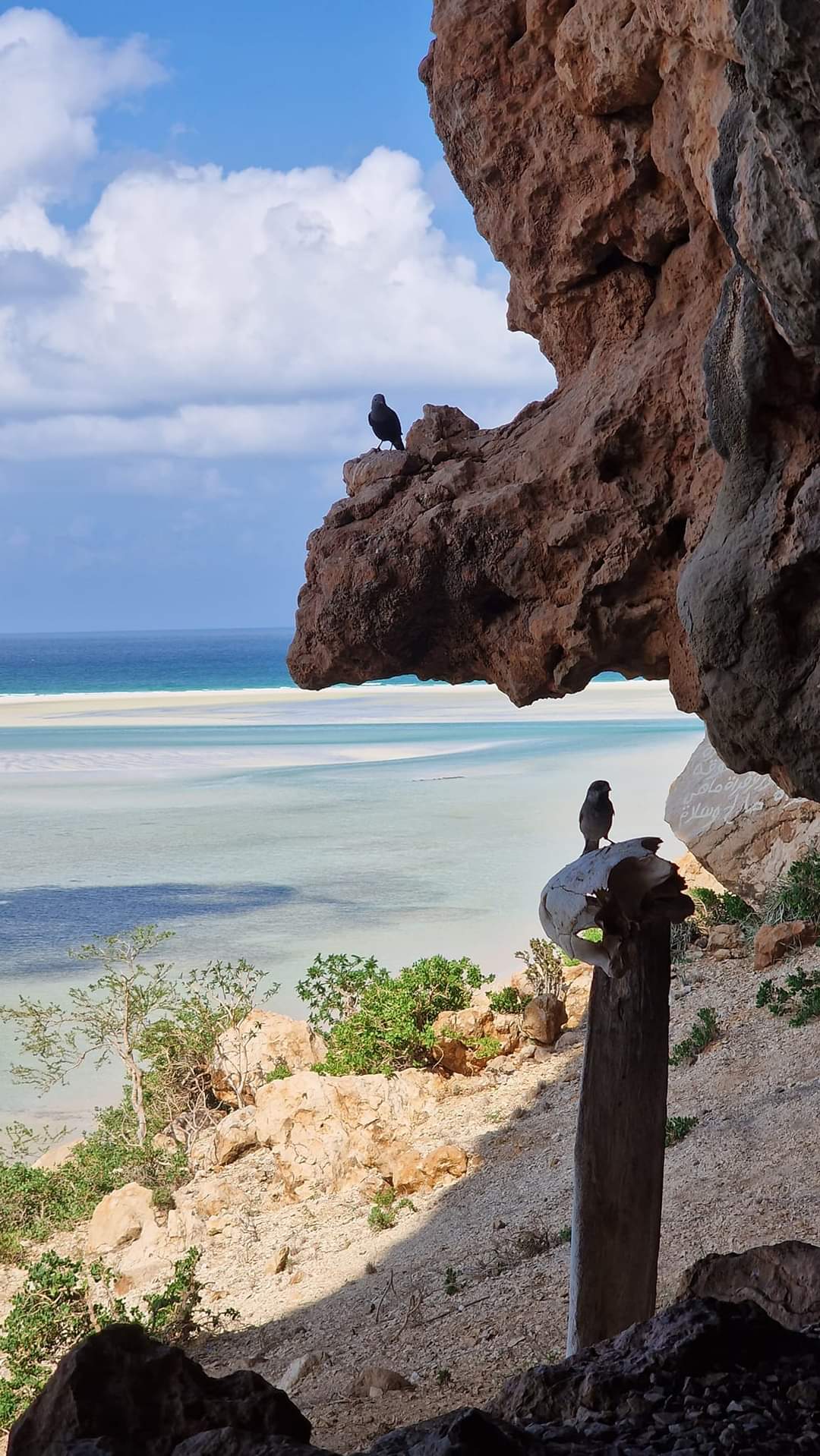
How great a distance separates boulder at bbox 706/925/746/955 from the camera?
12.2 m

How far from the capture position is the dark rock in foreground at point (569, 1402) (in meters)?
2.68

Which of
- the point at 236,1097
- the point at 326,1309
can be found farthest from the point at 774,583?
the point at 236,1097

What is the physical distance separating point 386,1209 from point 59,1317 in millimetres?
2545

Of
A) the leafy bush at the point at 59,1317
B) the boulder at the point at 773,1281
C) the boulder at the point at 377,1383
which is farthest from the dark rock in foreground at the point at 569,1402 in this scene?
the leafy bush at the point at 59,1317

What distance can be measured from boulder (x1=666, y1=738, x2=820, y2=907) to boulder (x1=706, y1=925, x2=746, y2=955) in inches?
15.8

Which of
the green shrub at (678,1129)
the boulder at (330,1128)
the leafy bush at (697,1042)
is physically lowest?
the boulder at (330,1128)

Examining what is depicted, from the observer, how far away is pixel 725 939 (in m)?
12.3

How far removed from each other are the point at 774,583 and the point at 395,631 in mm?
2075

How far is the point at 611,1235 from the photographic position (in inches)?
191

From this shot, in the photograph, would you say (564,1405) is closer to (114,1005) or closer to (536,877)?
(114,1005)

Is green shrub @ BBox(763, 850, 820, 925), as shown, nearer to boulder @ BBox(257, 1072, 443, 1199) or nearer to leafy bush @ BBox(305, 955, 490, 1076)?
leafy bush @ BBox(305, 955, 490, 1076)

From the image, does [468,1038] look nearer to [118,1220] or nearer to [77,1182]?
[118,1220]

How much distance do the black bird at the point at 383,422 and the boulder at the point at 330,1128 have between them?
6071 mm

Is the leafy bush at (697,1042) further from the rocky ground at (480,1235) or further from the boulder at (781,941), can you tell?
the boulder at (781,941)
